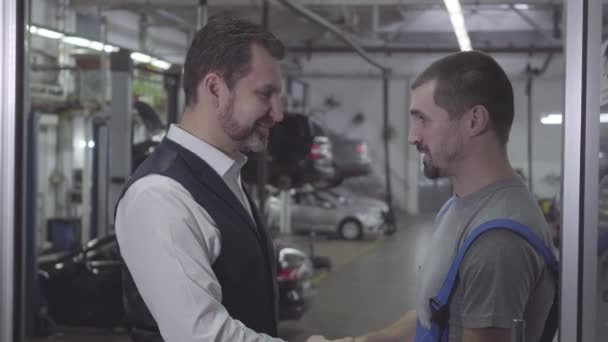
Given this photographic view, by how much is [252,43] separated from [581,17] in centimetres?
87

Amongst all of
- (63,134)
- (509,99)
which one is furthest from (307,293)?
(63,134)

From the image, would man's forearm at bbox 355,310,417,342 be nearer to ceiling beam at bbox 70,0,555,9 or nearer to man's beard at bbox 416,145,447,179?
man's beard at bbox 416,145,447,179

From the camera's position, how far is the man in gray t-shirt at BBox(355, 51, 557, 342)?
192 centimetres

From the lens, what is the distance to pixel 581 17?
1.71 metres

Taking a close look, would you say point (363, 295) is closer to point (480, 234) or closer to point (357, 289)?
point (357, 289)

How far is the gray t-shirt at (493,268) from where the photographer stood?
6.29 ft

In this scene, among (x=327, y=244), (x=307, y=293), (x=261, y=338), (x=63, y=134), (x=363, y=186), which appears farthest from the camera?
(x=363, y=186)

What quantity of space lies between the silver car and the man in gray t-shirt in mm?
16265

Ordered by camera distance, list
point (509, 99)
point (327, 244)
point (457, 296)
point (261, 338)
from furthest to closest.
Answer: point (327, 244) < point (509, 99) < point (457, 296) < point (261, 338)

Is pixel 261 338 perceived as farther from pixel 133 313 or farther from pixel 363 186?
pixel 363 186

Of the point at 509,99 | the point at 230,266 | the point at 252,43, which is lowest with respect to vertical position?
the point at 230,266

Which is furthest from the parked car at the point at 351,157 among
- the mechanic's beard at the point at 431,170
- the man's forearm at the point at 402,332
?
the mechanic's beard at the point at 431,170

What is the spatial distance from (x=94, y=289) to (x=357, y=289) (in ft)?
15.8

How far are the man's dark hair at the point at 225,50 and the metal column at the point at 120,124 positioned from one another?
722 cm
